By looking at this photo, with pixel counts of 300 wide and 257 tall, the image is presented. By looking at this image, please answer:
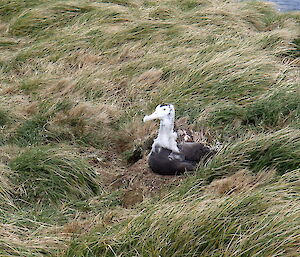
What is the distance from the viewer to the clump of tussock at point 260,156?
362 centimetres

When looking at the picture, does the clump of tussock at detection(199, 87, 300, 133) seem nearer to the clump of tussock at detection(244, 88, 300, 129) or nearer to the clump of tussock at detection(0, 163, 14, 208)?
the clump of tussock at detection(244, 88, 300, 129)

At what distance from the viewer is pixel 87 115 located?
5.06 meters

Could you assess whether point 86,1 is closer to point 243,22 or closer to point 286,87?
point 243,22

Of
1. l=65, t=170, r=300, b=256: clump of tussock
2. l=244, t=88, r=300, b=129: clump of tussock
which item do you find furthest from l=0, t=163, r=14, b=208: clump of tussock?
l=244, t=88, r=300, b=129: clump of tussock

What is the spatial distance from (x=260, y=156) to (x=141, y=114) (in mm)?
1704

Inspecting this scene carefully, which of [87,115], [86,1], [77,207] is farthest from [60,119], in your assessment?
[86,1]

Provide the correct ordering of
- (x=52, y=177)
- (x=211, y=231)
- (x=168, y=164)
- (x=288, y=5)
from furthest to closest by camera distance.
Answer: (x=288, y=5) → (x=168, y=164) → (x=52, y=177) → (x=211, y=231)

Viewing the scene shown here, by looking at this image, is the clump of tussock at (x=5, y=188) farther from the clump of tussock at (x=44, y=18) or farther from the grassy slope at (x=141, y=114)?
the clump of tussock at (x=44, y=18)

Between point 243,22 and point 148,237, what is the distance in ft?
19.0

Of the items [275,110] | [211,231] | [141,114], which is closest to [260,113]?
[275,110]

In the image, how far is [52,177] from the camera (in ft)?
12.6

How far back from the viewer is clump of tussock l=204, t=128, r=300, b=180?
3.62 metres

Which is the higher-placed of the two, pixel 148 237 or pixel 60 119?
pixel 148 237

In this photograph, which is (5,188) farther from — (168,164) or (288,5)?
(288,5)
